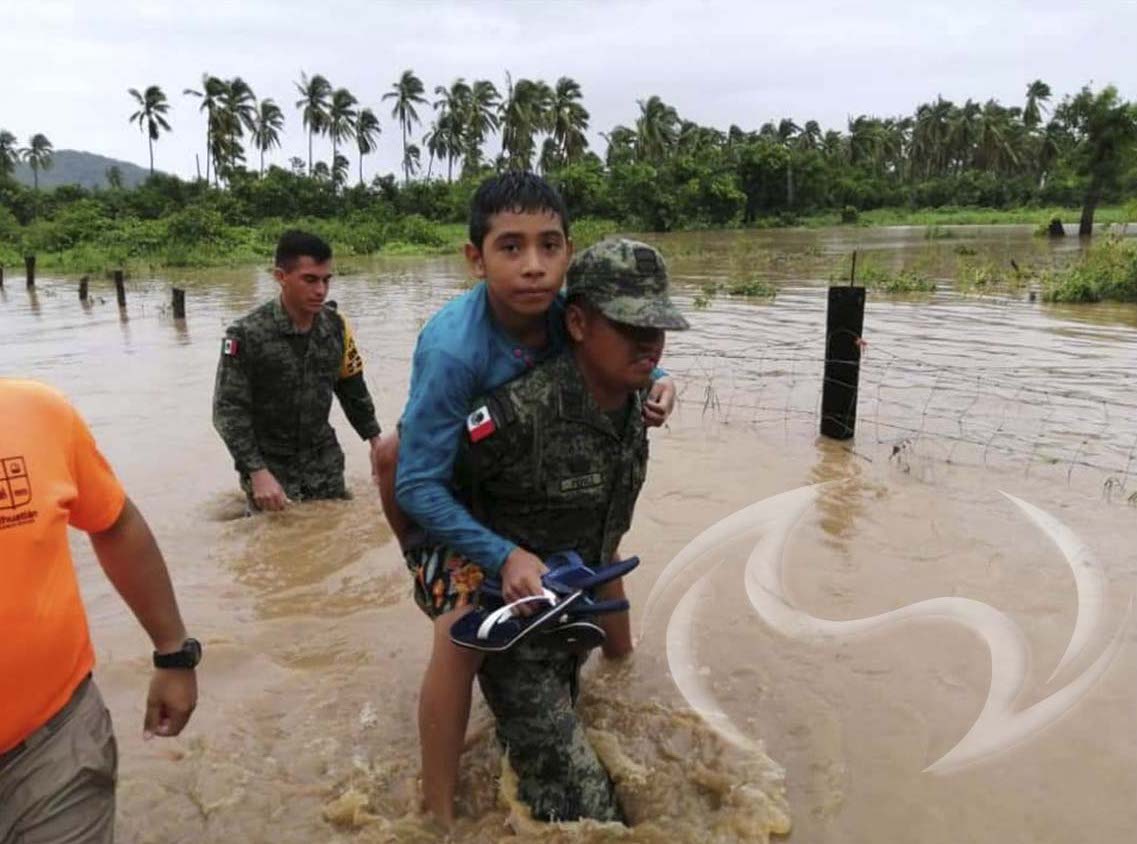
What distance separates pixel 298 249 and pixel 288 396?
33.1 inches

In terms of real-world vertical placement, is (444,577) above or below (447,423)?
below

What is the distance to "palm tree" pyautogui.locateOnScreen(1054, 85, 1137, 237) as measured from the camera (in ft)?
115

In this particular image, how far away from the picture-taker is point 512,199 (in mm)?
2211

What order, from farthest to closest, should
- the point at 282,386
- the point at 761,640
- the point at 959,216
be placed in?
the point at 959,216 < the point at 282,386 < the point at 761,640

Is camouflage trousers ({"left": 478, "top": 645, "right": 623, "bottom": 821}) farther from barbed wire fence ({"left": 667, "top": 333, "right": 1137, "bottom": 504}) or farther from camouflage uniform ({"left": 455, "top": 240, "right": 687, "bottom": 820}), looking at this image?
barbed wire fence ({"left": 667, "top": 333, "right": 1137, "bottom": 504})

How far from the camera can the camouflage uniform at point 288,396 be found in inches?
181

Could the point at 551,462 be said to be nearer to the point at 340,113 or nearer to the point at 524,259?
the point at 524,259

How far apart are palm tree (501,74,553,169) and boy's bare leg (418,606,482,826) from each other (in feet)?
202

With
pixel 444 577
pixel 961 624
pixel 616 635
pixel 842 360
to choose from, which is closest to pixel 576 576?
pixel 444 577

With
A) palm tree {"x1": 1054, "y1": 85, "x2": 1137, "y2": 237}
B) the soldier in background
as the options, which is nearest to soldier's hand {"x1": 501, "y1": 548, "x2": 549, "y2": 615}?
the soldier in background

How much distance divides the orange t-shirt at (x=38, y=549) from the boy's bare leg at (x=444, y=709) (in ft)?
3.02

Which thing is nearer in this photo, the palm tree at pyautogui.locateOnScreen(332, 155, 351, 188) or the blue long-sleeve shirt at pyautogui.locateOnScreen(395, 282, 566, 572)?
the blue long-sleeve shirt at pyautogui.locateOnScreen(395, 282, 566, 572)

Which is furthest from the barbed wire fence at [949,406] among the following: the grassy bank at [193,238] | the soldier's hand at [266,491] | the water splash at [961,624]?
the grassy bank at [193,238]

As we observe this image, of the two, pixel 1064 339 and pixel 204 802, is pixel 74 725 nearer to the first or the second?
pixel 204 802
